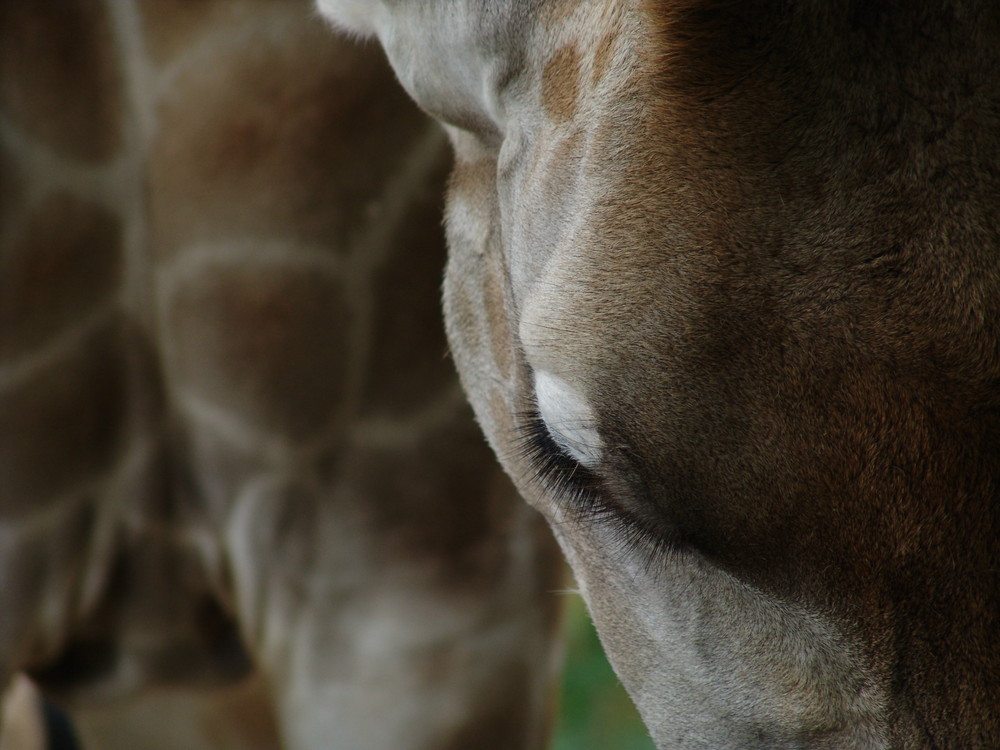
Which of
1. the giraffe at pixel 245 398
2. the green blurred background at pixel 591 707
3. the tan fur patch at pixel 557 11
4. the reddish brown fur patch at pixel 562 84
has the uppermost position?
the tan fur patch at pixel 557 11

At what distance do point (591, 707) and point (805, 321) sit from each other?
8.31 feet

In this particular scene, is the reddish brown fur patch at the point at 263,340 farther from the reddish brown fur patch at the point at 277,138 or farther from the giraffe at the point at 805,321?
the giraffe at the point at 805,321

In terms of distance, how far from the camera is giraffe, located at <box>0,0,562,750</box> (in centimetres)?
157

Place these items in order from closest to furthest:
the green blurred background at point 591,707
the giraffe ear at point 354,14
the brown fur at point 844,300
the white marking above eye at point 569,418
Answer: the brown fur at point 844,300 < the white marking above eye at point 569,418 < the giraffe ear at point 354,14 < the green blurred background at point 591,707

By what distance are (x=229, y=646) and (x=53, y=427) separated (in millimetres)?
453

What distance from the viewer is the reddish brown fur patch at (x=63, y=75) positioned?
1.50m

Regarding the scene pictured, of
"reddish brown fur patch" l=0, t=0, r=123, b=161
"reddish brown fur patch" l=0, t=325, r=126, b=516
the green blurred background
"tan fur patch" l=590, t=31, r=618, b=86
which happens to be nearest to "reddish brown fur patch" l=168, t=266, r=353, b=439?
"reddish brown fur patch" l=0, t=325, r=126, b=516

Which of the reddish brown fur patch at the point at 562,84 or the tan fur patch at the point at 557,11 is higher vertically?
the tan fur patch at the point at 557,11

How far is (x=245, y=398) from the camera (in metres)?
1.62

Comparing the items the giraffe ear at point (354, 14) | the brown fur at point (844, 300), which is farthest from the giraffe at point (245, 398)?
the brown fur at point (844, 300)

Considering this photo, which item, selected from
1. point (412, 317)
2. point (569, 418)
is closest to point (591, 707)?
point (412, 317)

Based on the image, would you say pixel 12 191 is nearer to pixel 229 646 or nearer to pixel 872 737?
pixel 229 646

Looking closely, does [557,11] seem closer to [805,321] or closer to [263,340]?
[805,321]

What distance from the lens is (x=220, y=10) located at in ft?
5.15
